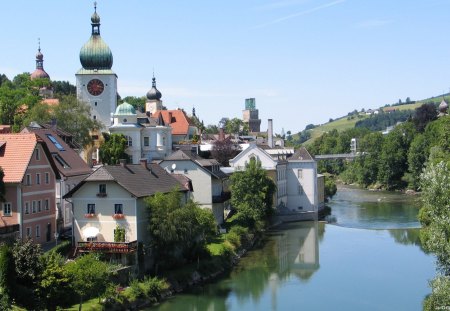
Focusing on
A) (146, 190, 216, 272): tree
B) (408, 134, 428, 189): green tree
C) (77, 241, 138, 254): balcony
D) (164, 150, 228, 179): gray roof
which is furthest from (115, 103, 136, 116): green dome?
(408, 134, 428, 189): green tree

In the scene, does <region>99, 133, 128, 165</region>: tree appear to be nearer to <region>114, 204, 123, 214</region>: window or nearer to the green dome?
the green dome

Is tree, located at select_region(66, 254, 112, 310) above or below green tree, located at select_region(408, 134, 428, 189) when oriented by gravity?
below

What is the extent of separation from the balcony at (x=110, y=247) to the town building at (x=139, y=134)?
37734 mm

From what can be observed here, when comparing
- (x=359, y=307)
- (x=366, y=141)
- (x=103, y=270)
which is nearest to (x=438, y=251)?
(x=359, y=307)

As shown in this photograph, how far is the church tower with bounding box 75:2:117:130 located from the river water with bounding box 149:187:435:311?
25.3m

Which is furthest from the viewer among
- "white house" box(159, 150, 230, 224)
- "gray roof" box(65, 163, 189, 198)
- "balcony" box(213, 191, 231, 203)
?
"balcony" box(213, 191, 231, 203)

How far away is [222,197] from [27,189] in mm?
21652

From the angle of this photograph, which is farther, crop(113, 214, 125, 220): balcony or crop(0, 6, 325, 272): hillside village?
crop(113, 214, 125, 220): balcony

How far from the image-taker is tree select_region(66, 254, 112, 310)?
30.1m

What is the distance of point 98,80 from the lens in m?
79.4

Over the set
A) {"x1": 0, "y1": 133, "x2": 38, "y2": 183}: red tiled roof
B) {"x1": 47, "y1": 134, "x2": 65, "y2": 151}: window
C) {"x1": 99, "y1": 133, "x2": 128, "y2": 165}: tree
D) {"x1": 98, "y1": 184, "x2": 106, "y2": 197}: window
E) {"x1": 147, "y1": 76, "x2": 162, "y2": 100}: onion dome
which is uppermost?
{"x1": 147, "y1": 76, "x2": 162, "y2": 100}: onion dome

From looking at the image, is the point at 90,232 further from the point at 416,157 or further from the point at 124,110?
the point at 416,157

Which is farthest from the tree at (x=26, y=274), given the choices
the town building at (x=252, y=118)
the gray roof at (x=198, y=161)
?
the town building at (x=252, y=118)

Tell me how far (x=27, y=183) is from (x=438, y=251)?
20.8 metres
